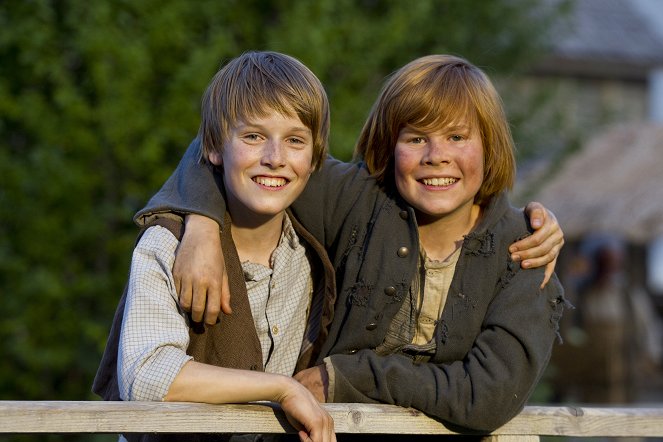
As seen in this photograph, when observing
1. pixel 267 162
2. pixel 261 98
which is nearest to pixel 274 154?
pixel 267 162

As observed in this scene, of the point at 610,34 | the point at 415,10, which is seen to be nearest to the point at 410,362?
the point at 415,10

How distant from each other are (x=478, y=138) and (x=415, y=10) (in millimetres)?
3930

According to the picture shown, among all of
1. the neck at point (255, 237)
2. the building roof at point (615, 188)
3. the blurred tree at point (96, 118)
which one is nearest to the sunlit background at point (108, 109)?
the blurred tree at point (96, 118)

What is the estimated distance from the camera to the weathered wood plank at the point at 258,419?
2.59 meters

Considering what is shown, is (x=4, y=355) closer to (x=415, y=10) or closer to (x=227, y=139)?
(x=415, y=10)

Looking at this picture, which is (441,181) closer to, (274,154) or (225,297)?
(274,154)

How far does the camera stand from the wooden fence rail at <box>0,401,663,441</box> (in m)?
2.59

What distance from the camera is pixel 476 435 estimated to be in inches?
123

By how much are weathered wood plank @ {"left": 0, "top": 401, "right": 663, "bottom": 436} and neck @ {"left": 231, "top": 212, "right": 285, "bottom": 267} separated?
64cm

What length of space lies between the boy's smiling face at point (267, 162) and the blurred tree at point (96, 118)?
10.8ft

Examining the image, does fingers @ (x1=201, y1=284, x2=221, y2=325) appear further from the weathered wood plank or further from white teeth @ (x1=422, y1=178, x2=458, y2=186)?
white teeth @ (x1=422, y1=178, x2=458, y2=186)

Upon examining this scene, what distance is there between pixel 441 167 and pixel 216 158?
60 centimetres

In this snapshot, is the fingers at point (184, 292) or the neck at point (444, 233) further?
the neck at point (444, 233)

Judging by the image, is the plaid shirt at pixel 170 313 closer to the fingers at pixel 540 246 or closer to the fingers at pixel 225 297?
the fingers at pixel 225 297
